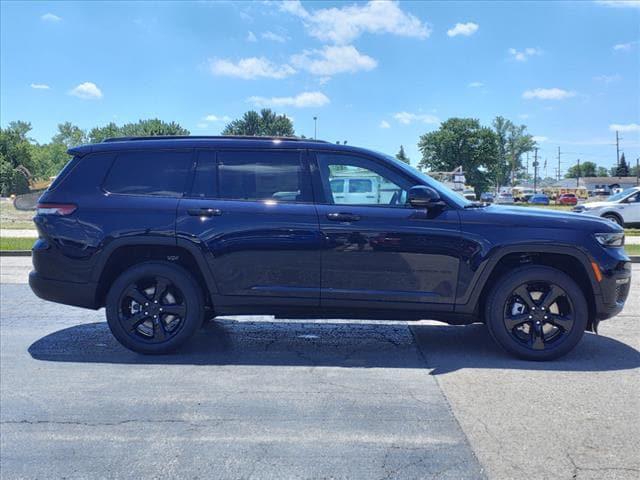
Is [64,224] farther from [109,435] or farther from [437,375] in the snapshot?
[437,375]

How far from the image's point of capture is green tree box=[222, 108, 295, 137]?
69250 mm

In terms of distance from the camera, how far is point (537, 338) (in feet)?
15.2

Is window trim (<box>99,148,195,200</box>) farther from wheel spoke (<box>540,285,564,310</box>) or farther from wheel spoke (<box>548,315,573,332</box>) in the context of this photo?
wheel spoke (<box>548,315,573,332</box>)

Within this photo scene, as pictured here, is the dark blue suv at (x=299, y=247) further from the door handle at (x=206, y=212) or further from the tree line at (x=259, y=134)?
the tree line at (x=259, y=134)

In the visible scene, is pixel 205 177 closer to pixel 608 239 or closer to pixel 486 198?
pixel 608 239

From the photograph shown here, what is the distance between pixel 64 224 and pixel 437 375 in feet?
11.4

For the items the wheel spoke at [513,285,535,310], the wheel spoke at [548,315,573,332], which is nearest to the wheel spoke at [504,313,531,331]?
the wheel spoke at [513,285,535,310]

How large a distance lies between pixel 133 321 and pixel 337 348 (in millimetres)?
1889

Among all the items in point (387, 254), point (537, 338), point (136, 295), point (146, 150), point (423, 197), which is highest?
point (146, 150)

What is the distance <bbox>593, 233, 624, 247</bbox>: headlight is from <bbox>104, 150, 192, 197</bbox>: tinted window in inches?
143

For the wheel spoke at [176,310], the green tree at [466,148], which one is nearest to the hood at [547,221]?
the wheel spoke at [176,310]

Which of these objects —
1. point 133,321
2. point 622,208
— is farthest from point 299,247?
point 622,208

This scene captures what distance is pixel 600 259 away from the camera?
4516 mm

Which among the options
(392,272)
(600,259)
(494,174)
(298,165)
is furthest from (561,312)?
(494,174)
